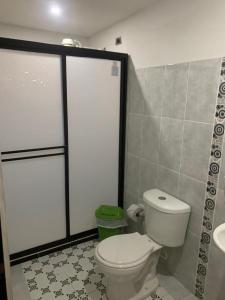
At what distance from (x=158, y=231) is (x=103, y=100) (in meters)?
1.23

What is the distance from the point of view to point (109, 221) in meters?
2.30

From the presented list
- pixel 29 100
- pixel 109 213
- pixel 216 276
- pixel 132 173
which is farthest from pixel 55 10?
pixel 216 276

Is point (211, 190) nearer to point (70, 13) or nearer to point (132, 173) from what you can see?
point (132, 173)

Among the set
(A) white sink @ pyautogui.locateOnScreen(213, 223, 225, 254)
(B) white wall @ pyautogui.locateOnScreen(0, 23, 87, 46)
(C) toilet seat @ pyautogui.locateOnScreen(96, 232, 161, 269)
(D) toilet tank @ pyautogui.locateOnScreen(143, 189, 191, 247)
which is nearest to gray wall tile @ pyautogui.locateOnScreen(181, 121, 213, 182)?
(D) toilet tank @ pyautogui.locateOnScreen(143, 189, 191, 247)

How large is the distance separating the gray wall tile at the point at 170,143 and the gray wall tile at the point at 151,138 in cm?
5

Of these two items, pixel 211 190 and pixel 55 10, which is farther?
pixel 55 10

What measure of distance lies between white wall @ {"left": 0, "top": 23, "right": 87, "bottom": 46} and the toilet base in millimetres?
2613

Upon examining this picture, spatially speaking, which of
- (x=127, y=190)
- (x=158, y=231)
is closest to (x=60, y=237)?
(x=127, y=190)

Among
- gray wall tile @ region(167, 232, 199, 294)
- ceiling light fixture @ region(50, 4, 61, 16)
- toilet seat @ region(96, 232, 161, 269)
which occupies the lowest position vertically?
gray wall tile @ region(167, 232, 199, 294)

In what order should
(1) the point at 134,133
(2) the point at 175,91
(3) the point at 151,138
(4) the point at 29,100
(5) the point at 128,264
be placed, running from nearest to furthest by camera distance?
(5) the point at 128,264 < (2) the point at 175,91 < (4) the point at 29,100 < (3) the point at 151,138 < (1) the point at 134,133

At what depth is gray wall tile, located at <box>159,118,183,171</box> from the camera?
5.75 ft

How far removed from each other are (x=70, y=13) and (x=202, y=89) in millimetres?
1398

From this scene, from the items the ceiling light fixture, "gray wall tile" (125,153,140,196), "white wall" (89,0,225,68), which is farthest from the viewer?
"gray wall tile" (125,153,140,196)

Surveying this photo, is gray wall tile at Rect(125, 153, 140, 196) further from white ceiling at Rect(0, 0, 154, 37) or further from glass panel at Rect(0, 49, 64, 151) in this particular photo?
white ceiling at Rect(0, 0, 154, 37)
